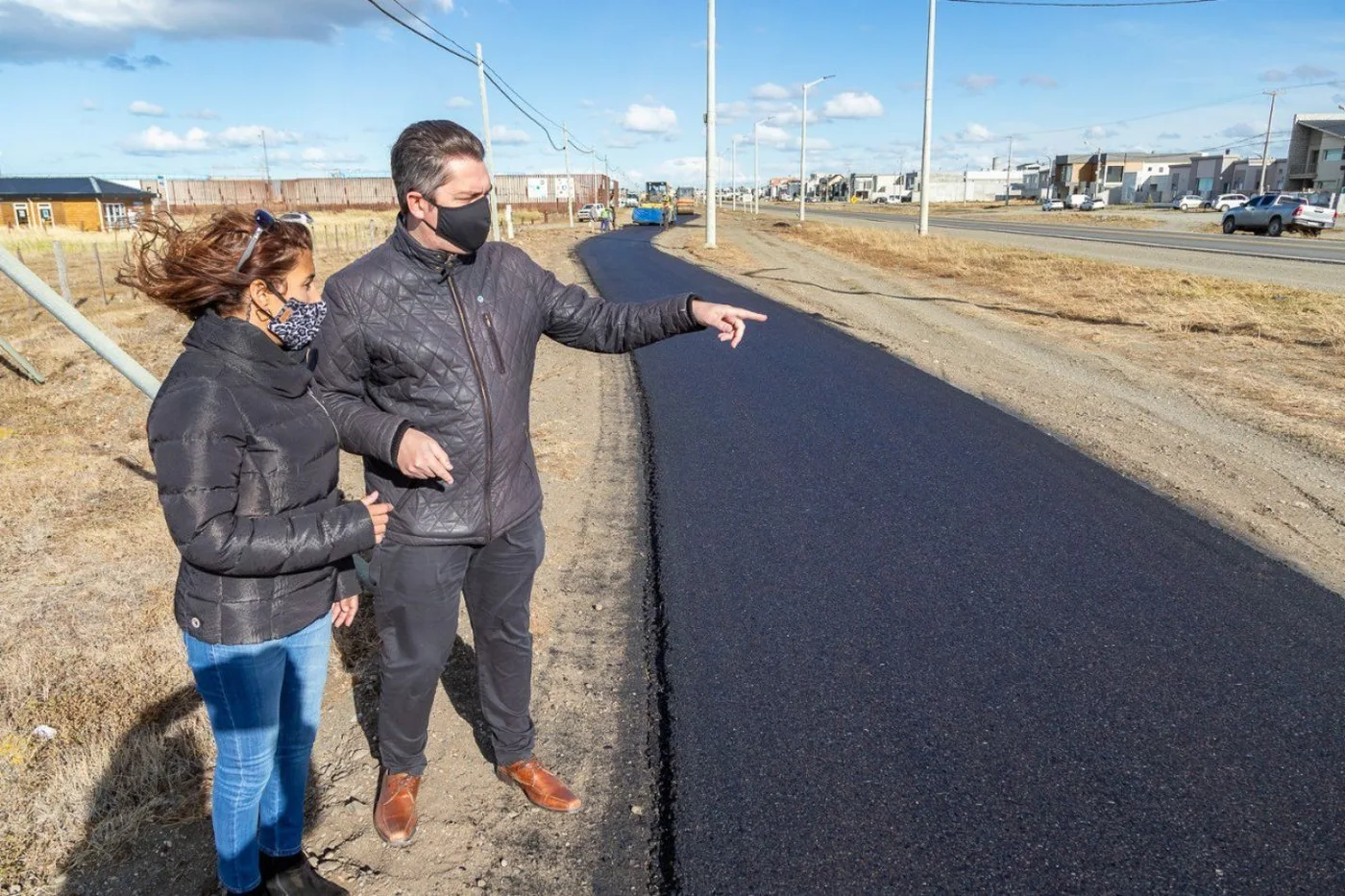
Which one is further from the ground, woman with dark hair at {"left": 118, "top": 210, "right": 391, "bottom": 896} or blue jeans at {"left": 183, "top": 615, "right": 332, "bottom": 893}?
woman with dark hair at {"left": 118, "top": 210, "right": 391, "bottom": 896}

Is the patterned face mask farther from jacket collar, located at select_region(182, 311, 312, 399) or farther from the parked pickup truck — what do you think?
the parked pickup truck

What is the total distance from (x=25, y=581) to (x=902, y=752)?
4.57 meters

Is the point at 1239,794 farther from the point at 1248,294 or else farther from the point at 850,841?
the point at 1248,294

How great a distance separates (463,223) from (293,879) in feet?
6.35

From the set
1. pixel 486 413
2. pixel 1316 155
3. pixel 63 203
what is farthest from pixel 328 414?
pixel 1316 155

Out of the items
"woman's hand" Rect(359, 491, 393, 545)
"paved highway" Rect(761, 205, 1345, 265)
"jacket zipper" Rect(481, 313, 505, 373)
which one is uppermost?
"jacket zipper" Rect(481, 313, 505, 373)

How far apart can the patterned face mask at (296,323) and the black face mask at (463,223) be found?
43cm

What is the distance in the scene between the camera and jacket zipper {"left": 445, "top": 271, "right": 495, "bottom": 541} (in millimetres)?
2637

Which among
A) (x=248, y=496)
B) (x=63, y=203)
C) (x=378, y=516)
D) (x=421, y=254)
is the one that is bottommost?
(x=378, y=516)

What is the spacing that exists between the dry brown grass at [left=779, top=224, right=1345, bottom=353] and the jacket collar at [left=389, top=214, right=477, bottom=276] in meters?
11.6

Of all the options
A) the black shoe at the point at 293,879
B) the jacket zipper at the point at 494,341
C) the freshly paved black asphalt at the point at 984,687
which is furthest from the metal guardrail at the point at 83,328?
the freshly paved black asphalt at the point at 984,687

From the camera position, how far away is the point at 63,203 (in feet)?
182

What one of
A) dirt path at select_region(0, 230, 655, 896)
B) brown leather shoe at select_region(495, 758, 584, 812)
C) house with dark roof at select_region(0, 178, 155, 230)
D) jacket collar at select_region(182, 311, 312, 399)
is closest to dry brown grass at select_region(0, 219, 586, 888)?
dirt path at select_region(0, 230, 655, 896)

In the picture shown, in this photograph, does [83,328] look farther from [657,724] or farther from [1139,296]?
[1139,296]
